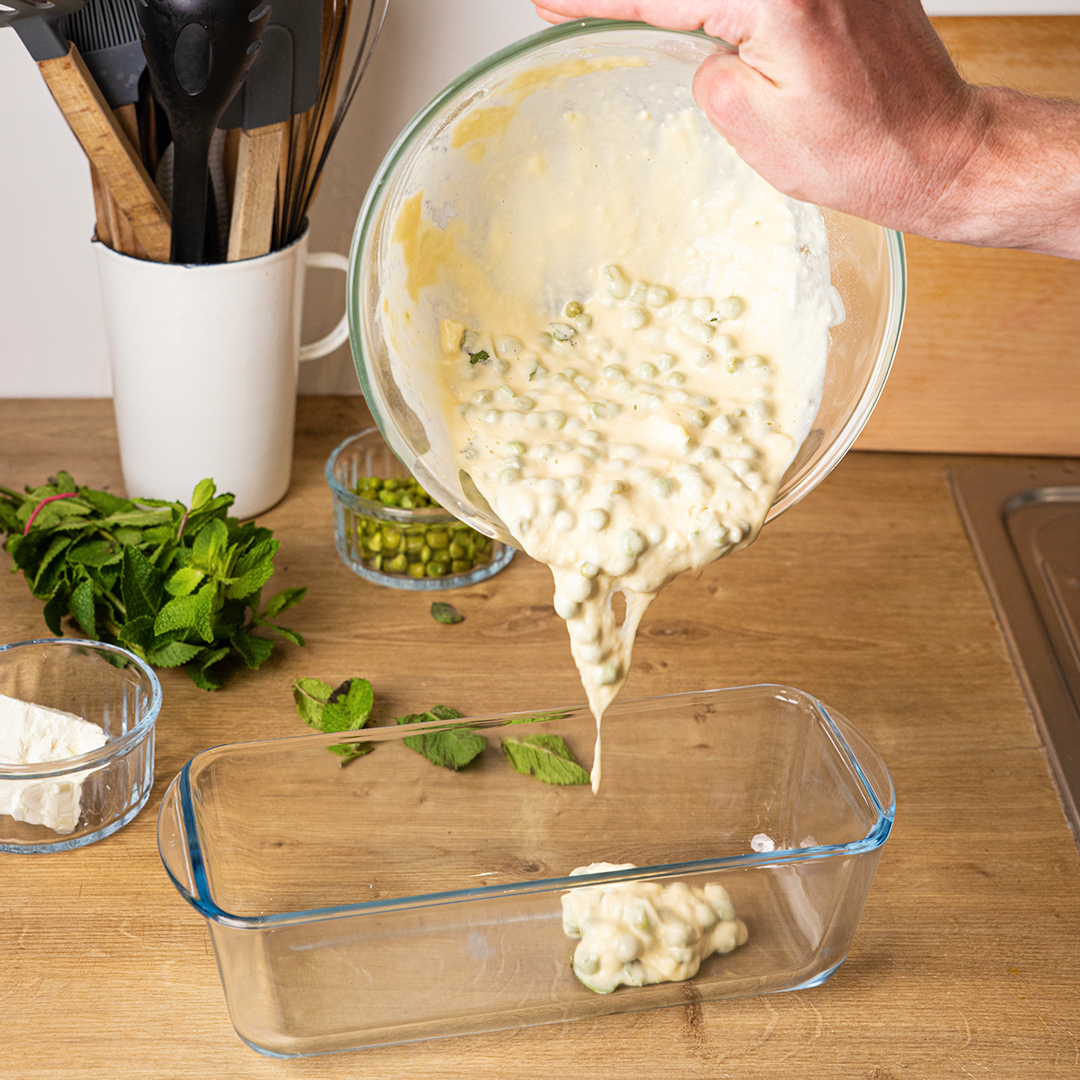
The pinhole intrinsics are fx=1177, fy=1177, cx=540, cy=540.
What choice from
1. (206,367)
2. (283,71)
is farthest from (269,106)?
(206,367)

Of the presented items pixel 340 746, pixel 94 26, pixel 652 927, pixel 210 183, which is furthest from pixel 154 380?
pixel 652 927

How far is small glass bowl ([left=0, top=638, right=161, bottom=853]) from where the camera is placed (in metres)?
0.74

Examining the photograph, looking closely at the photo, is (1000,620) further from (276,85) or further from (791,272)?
(276,85)

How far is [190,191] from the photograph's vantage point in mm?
899

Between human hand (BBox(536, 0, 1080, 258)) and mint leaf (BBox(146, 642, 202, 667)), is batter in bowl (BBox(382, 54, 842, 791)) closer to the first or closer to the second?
human hand (BBox(536, 0, 1080, 258))

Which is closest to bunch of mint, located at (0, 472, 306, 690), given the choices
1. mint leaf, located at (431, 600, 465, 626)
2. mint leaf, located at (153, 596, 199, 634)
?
mint leaf, located at (153, 596, 199, 634)

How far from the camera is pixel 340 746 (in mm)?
793

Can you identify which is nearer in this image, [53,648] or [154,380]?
[53,648]

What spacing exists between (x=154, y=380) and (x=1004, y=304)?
81 cm

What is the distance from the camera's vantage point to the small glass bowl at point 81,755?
74 cm

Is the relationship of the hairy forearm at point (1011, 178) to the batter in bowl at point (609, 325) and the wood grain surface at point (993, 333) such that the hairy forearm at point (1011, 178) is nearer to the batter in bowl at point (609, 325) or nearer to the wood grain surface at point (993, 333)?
the batter in bowl at point (609, 325)

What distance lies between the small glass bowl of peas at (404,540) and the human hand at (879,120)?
0.46 m

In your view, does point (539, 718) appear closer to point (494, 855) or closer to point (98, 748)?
point (494, 855)

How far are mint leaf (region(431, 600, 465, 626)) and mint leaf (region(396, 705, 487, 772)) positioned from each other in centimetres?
19
